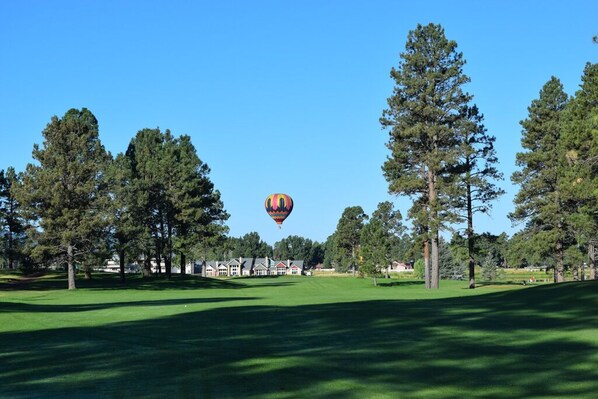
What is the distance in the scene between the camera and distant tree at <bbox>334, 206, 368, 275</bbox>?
149 m

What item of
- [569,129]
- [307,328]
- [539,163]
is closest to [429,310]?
[307,328]

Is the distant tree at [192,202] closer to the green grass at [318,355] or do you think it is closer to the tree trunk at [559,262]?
the tree trunk at [559,262]

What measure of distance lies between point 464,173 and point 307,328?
42550 mm

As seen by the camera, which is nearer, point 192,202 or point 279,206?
point 192,202

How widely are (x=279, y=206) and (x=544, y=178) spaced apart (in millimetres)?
49620

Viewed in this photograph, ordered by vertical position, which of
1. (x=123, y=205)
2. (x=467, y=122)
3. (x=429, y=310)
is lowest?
(x=429, y=310)

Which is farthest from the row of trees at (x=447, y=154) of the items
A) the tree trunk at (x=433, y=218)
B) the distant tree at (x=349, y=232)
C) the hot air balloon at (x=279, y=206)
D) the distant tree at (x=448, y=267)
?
the distant tree at (x=349, y=232)

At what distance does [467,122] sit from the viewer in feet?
185

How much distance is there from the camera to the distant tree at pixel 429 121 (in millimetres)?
56031

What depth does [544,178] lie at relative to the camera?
62156 millimetres

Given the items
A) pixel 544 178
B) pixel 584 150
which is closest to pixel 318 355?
pixel 584 150

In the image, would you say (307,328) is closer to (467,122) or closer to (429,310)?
(429,310)

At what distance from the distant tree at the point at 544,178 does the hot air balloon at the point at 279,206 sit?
44930mm

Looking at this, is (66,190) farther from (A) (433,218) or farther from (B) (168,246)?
(A) (433,218)
